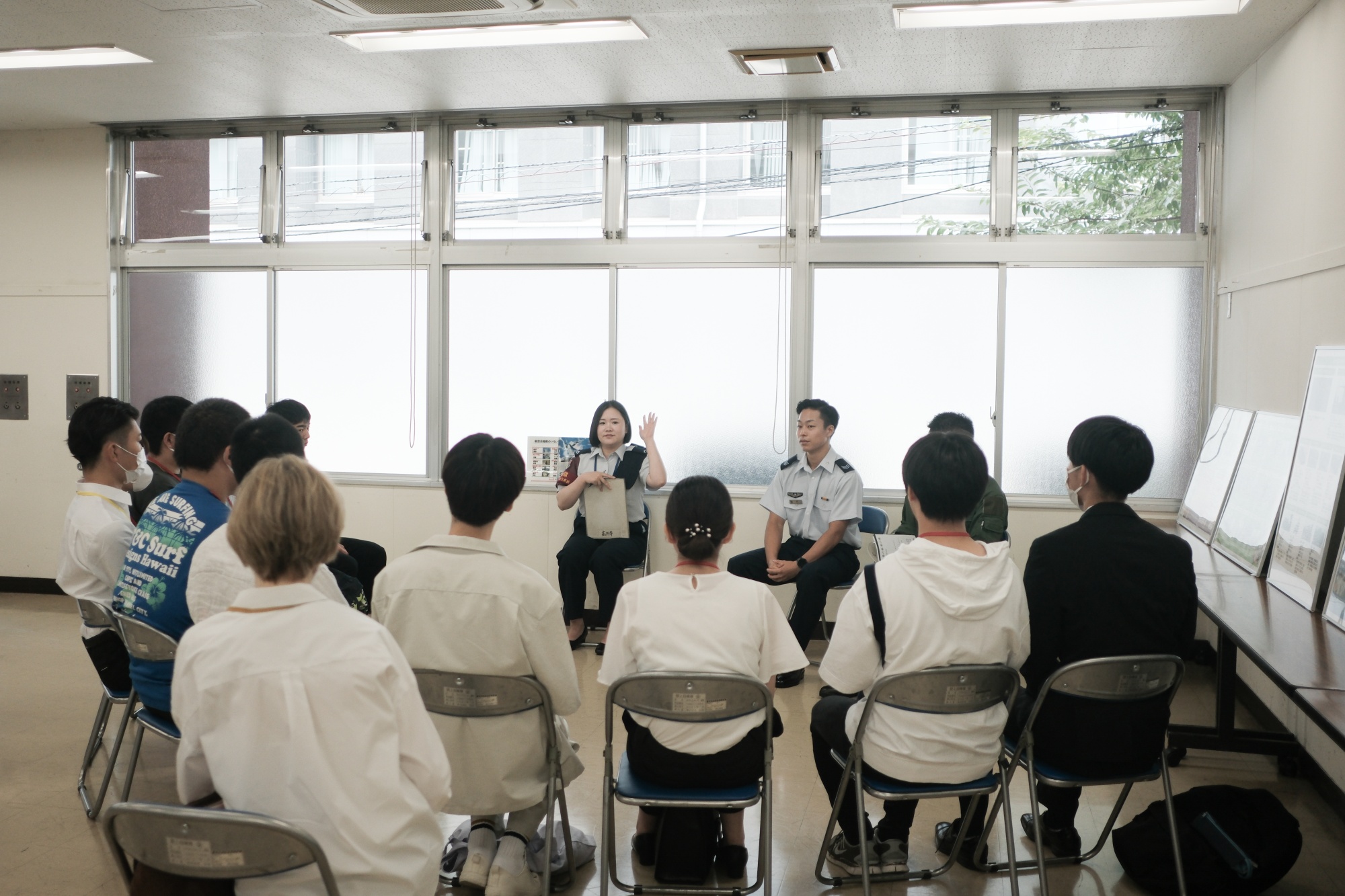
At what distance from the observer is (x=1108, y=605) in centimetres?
258

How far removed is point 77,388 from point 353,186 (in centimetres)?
228

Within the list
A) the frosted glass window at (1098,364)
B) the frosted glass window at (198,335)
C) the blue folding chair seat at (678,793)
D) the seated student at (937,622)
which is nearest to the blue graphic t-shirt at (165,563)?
the blue folding chair seat at (678,793)

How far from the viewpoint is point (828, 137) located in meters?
5.77

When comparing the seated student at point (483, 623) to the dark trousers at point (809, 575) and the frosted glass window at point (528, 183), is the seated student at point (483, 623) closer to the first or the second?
the dark trousers at point (809, 575)

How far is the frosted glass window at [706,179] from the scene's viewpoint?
5828 millimetres

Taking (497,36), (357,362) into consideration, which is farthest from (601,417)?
(497,36)

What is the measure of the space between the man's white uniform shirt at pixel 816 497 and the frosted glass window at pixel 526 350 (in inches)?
56.0

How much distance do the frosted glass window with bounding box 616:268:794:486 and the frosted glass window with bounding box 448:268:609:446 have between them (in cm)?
20

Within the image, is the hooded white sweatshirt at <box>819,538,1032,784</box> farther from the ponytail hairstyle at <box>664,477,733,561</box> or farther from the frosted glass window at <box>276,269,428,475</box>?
the frosted glass window at <box>276,269,428,475</box>

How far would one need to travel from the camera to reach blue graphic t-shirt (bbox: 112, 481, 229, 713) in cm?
268

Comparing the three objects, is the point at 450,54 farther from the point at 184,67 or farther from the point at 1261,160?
the point at 1261,160

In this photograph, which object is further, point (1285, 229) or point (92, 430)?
point (1285, 229)

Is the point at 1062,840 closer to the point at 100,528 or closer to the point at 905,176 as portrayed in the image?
the point at 100,528

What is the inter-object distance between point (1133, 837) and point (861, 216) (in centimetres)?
381
